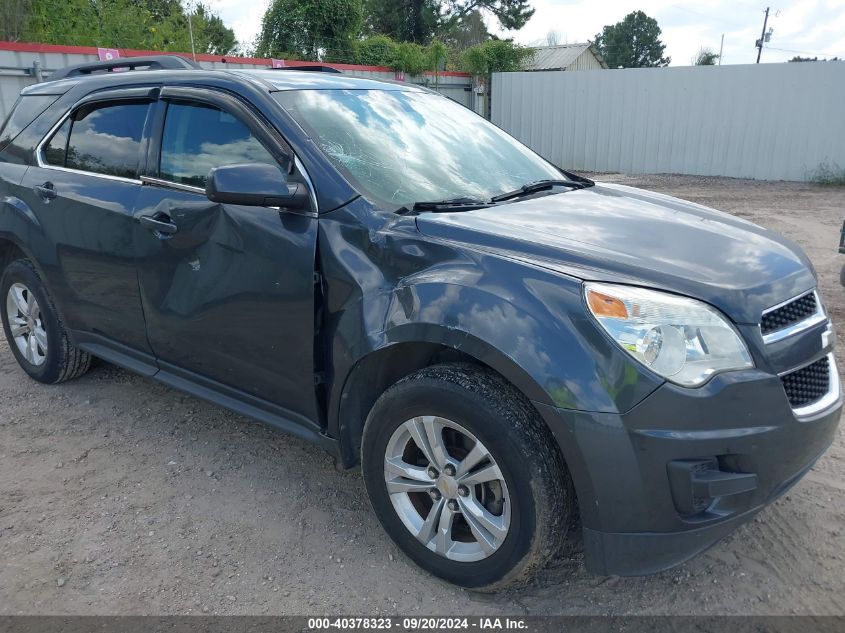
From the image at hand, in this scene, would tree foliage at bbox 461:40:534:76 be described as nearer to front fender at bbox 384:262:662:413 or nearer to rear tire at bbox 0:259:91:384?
rear tire at bbox 0:259:91:384


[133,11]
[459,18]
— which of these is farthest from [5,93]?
[459,18]

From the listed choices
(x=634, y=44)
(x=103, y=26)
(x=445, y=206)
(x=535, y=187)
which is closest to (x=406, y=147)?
(x=445, y=206)

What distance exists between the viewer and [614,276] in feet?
7.14

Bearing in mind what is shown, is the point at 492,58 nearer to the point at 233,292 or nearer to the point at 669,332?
the point at 233,292

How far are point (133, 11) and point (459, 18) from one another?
85.2ft

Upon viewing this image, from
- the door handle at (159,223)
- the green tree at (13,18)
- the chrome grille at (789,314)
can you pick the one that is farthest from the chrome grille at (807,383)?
the green tree at (13,18)

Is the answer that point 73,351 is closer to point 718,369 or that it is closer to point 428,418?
point 428,418

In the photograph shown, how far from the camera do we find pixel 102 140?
370 centimetres

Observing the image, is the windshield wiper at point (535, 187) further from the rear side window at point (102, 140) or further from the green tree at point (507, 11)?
the green tree at point (507, 11)

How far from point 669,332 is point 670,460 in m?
0.39

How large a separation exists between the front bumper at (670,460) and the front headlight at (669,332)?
5cm

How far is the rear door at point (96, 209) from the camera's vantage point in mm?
3473

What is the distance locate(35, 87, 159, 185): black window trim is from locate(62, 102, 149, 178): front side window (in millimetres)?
21

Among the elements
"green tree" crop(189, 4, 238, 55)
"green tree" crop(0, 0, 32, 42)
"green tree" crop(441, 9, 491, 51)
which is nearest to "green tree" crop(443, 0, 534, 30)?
"green tree" crop(441, 9, 491, 51)
